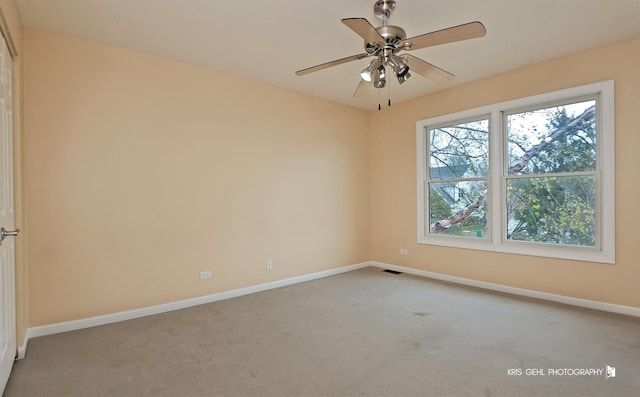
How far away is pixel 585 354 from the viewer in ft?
7.86

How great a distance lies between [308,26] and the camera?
2.82 m

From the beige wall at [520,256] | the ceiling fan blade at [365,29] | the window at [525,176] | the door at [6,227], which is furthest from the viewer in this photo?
the window at [525,176]

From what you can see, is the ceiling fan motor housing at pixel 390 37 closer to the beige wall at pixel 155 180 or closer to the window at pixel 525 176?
A: the beige wall at pixel 155 180

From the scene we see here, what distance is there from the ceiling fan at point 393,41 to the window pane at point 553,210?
6.63 feet

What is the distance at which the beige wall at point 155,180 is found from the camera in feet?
9.37

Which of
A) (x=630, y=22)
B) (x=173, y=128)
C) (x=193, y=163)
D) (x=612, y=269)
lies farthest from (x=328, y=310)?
(x=630, y=22)

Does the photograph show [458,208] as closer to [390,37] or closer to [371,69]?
[371,69]

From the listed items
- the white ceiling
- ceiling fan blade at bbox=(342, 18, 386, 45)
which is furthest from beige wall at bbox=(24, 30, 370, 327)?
ceiling fan blade at bbox=(342, 18, 386, 45)

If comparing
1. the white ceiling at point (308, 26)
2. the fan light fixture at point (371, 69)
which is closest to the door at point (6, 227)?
the white ceiling at point (308, 26)

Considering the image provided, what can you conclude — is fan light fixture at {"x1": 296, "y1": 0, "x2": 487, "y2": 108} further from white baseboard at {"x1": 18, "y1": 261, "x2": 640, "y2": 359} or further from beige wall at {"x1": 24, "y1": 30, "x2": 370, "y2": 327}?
white baseboard at {"x1": 18, "y1": 261, "x2": 640, "y2": 359}

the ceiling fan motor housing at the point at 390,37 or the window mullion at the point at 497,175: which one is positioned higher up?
the ceiling fan motor housing at the point at 390,37

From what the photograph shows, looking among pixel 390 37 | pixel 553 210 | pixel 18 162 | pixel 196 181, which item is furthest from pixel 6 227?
pixel 553 210

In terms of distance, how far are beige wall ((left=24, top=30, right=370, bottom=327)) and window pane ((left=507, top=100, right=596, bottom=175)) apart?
253 cm

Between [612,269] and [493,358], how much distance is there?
192 cm
